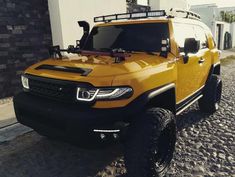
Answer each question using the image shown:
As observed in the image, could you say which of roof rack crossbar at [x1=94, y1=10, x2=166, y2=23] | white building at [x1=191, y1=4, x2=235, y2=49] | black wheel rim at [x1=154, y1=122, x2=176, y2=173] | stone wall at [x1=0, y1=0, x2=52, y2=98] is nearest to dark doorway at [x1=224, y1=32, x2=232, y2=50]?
white building at [x1=191, y1=4, x2=235, y2=49]

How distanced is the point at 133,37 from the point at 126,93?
4.89 ft

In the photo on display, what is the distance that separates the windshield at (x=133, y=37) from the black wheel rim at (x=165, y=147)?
1191 mm

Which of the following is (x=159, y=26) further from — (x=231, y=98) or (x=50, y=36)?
(x=50, y=36)

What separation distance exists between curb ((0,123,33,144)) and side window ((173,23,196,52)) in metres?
2.97

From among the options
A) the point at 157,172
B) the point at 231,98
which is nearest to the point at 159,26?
the point at 157,172

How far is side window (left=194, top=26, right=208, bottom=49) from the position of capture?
496 cm

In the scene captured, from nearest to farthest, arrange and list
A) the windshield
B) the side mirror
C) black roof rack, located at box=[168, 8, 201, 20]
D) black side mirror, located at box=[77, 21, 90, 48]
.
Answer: the side mirror → the windshield → black roof rack, located at box=[168, 8, 201, 20] → black side mirror, located at box=[77, 21, 90, 48]

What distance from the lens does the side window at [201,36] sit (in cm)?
496

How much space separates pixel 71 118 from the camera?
2.67m

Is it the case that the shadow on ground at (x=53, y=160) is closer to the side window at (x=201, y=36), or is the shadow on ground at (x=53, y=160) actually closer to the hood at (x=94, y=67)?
the hood at (x=94, y=67)

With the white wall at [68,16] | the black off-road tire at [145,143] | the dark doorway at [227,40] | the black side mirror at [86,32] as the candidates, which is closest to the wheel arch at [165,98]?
the black off-road tire at [145,143]

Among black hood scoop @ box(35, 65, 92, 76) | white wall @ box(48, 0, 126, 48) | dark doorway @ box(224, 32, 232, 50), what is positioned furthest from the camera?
dark doorway @ box(224, 32, 232, 50)

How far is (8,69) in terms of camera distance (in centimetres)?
686

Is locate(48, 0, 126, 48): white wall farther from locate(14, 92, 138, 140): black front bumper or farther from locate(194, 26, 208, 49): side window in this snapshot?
locate(14, 92, 138, 140): black front bumper
